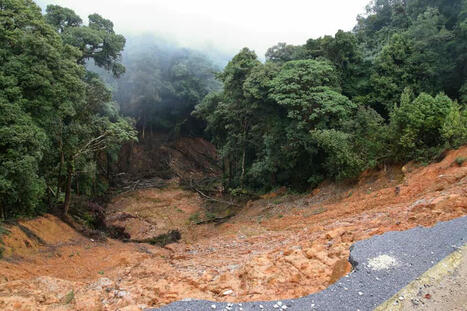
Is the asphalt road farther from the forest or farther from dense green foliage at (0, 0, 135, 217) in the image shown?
dense green foliage at (0, 0, 135, 217)

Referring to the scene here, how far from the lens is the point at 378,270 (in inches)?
196

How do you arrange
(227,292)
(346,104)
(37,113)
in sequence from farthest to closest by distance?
(346,104)
(37,113)
(227,292)

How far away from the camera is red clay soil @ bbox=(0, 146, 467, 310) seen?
5492mm

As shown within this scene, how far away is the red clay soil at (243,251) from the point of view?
5492 millimetres

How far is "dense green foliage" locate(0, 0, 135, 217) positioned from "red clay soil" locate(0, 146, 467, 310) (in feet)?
5.57

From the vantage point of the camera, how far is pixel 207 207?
20031 millimetres

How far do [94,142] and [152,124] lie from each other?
18477 mm

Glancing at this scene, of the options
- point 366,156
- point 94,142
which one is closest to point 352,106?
point 366,156

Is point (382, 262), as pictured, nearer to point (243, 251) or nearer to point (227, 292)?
point (227, 292)

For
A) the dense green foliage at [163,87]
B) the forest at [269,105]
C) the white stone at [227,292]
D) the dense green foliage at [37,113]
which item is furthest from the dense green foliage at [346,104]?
the dense green foliage at [163,87]

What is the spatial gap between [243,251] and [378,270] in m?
4.63

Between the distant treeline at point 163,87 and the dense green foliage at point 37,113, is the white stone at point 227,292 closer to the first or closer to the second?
the dense green foliage at point 37,113

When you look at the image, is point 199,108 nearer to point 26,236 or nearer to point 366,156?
point 366,156

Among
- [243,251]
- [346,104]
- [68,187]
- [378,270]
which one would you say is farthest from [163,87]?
[378,270]
